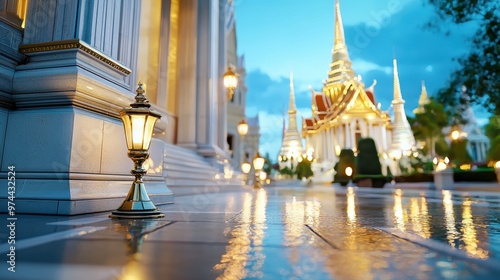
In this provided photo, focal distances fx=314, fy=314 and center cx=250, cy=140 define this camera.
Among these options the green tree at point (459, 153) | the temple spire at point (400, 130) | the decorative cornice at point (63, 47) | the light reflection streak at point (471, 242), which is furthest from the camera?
the temple spire at point (400, 130)

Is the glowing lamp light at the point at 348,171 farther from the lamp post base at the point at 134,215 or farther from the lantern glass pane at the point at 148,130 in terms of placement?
the lamp post base at the point at 134,215

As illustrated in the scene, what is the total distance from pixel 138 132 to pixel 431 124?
3884cm

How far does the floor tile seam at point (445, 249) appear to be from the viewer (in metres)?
1.18

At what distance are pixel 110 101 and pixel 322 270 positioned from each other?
3.11 metres

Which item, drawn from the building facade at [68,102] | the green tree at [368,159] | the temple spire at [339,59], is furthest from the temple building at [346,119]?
the building facade at [68,102]

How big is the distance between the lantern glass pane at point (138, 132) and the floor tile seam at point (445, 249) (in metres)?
2.18

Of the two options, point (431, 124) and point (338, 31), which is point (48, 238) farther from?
point (338, 31)

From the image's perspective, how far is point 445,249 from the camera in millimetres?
1426

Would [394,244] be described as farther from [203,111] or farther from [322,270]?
[203,111]

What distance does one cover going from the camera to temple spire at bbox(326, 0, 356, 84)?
44938 millimetres

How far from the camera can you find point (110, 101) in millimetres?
3480

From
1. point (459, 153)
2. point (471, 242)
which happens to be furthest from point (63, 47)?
point (459, 153)

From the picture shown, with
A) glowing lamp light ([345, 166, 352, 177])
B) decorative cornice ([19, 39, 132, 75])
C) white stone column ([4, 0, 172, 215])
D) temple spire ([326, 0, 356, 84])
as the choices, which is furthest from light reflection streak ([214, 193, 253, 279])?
temple spire ([326, 0, 356, 84])

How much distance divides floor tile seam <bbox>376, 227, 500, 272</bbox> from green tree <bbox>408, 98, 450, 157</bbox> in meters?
38.2
